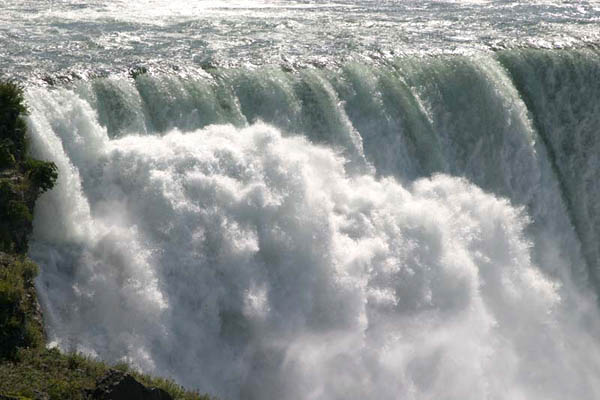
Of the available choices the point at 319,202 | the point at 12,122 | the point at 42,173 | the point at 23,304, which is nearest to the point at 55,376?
the point at 23,304

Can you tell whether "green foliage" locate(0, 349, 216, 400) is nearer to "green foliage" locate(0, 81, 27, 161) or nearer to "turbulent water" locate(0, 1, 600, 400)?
"turbulent water" locate(0, 1, 600, 400)

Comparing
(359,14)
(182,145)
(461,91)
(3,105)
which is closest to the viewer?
(3,105)

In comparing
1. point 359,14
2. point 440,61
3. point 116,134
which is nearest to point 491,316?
point 440,61

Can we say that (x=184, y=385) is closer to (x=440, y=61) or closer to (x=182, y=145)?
(x=182, y=145)

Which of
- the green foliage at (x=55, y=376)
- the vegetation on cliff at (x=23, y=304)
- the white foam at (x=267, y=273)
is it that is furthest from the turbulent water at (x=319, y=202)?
the green foliage at (x=55, y=376)

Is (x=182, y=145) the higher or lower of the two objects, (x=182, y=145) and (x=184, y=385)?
the higher

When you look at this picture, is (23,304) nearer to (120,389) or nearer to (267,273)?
(120,389)

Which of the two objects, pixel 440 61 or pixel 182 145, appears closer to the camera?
pixel 182 145
